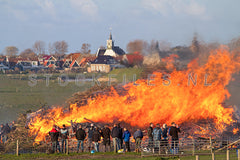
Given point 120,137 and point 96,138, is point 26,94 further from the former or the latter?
point 120,137

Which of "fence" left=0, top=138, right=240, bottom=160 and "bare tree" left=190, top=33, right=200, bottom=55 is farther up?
"bare tree" left=190, top=33, right=200, bottom=55

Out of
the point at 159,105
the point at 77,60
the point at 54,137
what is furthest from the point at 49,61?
the point at 54,137

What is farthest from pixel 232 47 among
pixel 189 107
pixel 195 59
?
pixel 189 107

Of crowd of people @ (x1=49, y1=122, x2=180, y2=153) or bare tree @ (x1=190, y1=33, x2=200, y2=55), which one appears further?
bare tree @ (x1=190, y1=33, x2=200, y2=55)

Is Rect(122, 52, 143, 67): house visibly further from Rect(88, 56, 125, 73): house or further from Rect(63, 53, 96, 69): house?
Rect(63, 53, 96, 69): house

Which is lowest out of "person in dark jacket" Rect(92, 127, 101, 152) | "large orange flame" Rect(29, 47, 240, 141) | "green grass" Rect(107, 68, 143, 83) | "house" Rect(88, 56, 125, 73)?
"person in dark jacket" Rect(92, 127, 101, 152)

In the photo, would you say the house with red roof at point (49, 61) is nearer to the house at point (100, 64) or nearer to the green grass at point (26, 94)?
the house at point (100, 64)

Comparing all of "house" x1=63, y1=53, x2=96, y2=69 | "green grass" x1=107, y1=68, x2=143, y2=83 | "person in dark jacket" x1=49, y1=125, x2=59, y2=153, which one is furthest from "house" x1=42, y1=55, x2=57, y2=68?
"person in dark jacket" x1=49, y1=125, x2=59, y2=153

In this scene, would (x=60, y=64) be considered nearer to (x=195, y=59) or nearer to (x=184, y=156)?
(x=195, y=59)

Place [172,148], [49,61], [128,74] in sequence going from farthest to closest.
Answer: [49,61] < [128,74] < [172,148]

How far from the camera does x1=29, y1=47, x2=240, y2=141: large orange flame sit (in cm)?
3212

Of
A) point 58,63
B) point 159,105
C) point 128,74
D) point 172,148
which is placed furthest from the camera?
point 58,63

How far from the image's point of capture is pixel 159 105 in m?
32.7

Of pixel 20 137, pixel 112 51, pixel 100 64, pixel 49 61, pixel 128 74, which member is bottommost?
pixel 20 137
